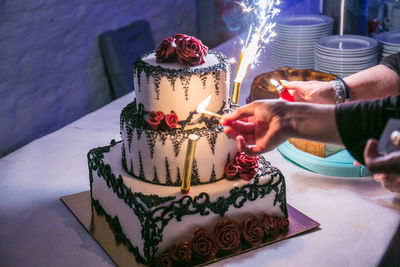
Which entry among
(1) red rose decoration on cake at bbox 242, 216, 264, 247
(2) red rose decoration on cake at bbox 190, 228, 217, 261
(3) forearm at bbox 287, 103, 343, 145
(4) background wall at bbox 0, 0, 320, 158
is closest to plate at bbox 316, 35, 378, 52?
(4) background wall at bbox 0, 0, 320, 158

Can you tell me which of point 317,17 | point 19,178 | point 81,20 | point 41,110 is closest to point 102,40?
point 81,20

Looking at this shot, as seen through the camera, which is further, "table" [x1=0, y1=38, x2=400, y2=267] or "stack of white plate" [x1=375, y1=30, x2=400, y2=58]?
"stack of white plate" [x1=375, y1=30, x2=400, y2=58]

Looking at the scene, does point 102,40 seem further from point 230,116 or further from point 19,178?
point 230,116

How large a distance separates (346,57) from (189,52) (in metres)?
1.40

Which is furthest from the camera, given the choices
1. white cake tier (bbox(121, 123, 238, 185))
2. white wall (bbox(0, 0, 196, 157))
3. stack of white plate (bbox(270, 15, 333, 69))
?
white wall (bbox(0, 0, 196, 157))

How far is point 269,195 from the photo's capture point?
1658 mm

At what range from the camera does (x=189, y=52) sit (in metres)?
1.56

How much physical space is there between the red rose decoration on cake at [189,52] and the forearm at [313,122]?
1.11 feet

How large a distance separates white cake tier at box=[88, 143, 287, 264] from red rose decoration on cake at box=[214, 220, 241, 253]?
0.03 m

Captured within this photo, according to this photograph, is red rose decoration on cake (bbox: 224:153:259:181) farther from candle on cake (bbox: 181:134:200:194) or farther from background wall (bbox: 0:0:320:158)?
background wall (bbox: 0:0:320:158)

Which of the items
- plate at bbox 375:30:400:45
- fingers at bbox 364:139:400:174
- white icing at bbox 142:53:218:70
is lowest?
fingers at bbox 364:139:400:174

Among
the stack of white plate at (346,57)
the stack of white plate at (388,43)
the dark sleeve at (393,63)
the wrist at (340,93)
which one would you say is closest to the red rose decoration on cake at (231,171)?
the wrist at (340,93)

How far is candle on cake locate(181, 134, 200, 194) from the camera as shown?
1.35 m

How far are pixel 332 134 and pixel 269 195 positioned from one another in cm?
35
